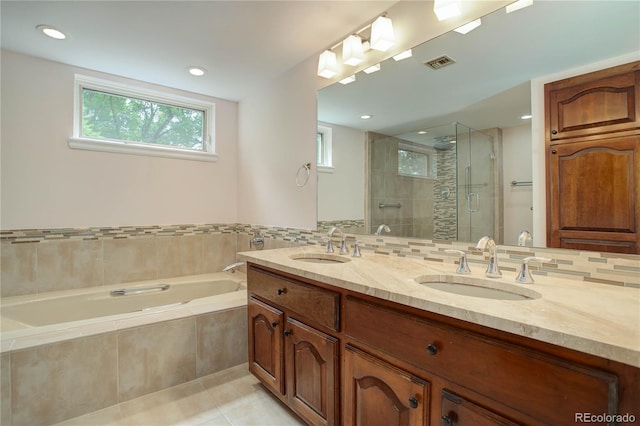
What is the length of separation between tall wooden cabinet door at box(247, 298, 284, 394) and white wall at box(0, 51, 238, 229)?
1.59 meters

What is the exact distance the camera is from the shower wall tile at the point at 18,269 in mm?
2213

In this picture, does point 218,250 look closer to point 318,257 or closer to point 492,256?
point 318,257

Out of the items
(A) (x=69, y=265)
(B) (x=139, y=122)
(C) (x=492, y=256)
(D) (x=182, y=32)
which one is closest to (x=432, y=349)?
(C) (x=492, y=256)

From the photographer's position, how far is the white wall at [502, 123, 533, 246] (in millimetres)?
Result: 1276

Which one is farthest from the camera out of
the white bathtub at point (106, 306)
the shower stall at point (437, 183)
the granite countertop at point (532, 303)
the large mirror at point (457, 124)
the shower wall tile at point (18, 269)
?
the shower wall tile at point (18, 269)

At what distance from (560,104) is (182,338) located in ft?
7.80

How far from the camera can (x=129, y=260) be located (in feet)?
8.85

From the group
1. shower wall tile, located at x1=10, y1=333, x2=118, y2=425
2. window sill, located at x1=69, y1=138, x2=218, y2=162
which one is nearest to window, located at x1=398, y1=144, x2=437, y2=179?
shower wall tile, located at x1=10, y1=333, x2=118, y2=425

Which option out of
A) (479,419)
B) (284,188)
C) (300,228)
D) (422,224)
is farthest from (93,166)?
(479,419)

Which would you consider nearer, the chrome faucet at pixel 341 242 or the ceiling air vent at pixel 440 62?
the ceiling air vent at pixel 440 62

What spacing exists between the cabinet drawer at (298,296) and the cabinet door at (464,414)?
0.50m

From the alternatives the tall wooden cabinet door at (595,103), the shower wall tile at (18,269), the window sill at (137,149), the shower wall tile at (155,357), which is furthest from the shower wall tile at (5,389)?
the tall wooden cabinet door at (595,103)

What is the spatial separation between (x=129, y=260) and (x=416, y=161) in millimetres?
2545

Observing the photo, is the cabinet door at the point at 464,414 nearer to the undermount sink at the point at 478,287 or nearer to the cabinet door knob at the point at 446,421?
the cabinet door knob at the point at 446,421
